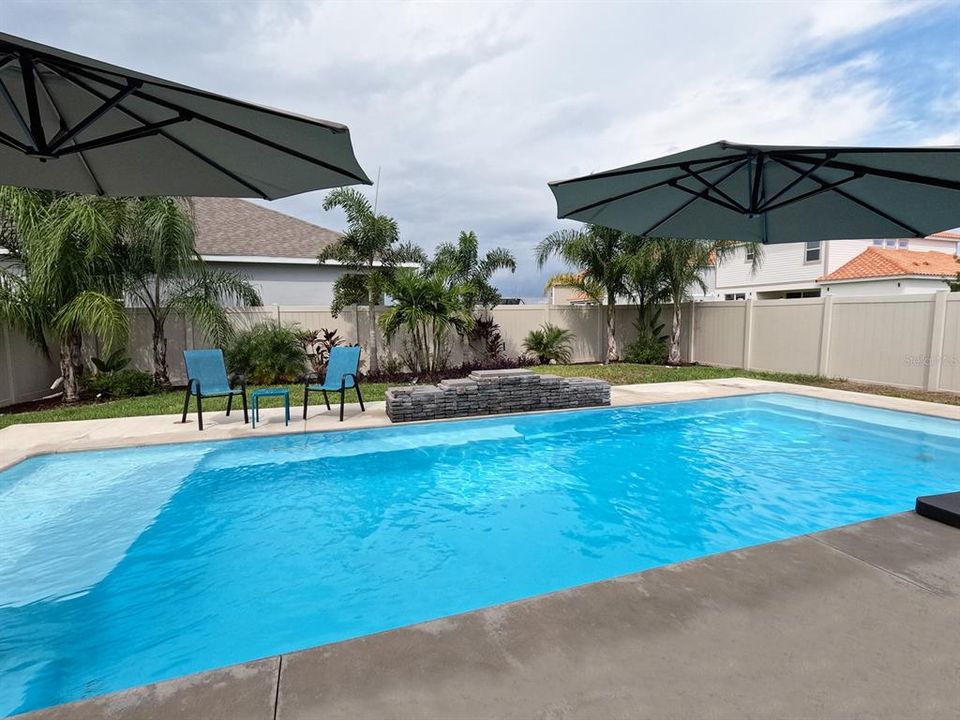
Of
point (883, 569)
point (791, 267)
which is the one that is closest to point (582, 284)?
point (883, 569)

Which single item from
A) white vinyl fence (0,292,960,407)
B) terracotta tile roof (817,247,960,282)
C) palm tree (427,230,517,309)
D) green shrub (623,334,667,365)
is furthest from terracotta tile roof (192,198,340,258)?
terracotta tile roof (817,247,960,282)

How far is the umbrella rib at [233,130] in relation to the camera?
2.87 meters

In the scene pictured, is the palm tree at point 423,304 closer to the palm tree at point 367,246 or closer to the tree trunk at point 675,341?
the palm tree at point 367,246

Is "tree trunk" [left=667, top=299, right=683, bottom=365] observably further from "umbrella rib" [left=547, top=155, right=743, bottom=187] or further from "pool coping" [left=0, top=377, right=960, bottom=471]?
"umbrella rib" [left=547, top=155, right=743, bottom=187]

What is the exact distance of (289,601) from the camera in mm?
3492

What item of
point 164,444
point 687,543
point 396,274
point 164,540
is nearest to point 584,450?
point 687,543

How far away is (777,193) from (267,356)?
10909 millimetres

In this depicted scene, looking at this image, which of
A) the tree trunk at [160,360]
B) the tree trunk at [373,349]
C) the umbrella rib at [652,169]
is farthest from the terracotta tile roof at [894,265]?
the tree trunk at [160,360]

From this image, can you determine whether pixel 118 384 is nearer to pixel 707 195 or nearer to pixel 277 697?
pixel 277 697

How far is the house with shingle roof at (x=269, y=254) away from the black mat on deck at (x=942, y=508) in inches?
559

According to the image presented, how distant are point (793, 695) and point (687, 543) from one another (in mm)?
2858

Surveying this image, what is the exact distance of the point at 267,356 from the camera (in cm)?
1172

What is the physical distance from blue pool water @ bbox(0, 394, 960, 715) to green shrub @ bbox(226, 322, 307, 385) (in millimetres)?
5034

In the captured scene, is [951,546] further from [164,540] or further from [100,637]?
[164,540]
